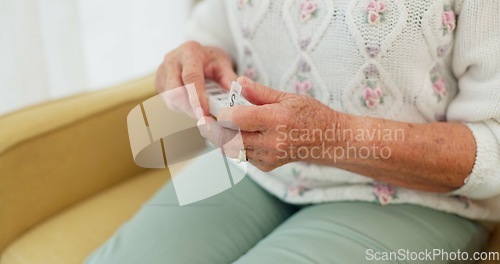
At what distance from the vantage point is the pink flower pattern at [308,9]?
74 cm

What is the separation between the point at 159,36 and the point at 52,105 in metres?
0.54

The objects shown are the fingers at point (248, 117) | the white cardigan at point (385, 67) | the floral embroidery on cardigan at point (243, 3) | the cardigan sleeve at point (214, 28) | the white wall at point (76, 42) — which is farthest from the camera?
the white wall at point (76, 42)

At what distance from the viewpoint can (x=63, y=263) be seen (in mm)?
774

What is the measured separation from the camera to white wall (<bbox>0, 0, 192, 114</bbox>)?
1051 mm

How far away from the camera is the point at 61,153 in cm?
89

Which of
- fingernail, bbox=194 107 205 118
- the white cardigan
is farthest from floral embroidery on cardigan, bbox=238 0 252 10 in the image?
fingernail, bbox=194 107 205 118

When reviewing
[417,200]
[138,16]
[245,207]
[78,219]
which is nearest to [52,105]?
[78,219]

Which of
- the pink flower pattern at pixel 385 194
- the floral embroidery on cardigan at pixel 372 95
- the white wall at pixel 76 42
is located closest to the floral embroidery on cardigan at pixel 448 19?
the floral embroidery on cardigan at pixel 372 95

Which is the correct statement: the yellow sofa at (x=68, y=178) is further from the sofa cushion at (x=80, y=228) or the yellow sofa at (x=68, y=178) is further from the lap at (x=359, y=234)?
the lap at (x=359, y=234)

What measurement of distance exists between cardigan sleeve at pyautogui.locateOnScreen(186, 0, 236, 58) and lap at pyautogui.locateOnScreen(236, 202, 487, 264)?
1.15ft

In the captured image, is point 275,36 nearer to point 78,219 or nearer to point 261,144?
point 261,144

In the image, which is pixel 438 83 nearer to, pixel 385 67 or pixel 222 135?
pixel 385 67

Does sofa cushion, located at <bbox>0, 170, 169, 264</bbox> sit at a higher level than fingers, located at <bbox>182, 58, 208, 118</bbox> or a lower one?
lower

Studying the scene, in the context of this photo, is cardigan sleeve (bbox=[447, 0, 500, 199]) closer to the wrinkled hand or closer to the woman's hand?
the woman's hand
